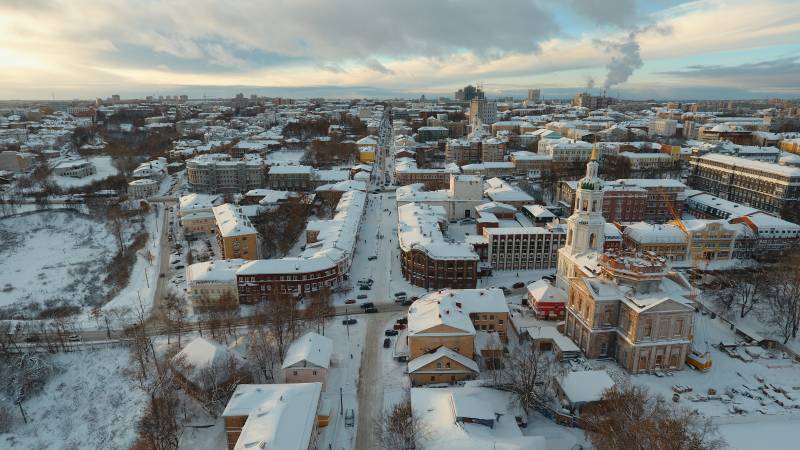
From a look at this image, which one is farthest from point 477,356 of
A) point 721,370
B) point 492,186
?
point 492,186

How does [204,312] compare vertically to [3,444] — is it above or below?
above

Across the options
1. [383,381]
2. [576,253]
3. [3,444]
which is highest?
[576,253]

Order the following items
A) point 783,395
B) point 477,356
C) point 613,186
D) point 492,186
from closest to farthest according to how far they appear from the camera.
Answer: point 783,395
point 477,356
point 613,186
point 492,186

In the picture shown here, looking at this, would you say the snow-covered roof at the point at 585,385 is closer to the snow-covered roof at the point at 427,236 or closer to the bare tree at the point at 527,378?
the bare tree at the point at 527,378

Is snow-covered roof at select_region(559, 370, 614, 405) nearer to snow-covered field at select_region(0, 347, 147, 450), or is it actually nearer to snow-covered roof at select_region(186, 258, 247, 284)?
snow-covered field at select_region(0, 347, 147, 450)

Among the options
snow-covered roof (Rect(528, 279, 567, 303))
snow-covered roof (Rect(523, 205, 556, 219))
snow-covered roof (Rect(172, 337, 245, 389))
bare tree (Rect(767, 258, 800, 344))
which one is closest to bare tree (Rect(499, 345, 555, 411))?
snow-covered roof (Rect(528, 279, 567, 303))

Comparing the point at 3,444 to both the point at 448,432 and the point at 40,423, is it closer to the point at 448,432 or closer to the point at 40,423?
the point at 40,423

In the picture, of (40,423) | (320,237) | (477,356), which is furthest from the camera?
(320,237)
